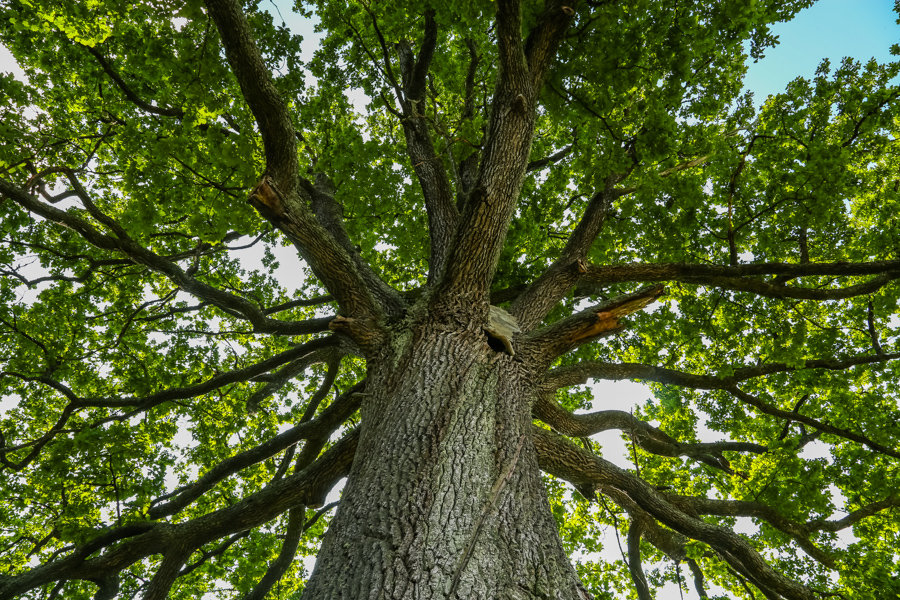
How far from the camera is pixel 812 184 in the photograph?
477 centimetres

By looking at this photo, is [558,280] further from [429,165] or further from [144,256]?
[144,256]

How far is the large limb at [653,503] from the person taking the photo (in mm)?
3781

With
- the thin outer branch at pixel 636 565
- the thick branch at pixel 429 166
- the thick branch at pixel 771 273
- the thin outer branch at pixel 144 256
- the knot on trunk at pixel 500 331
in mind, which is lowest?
the thin outer branch at pixel 636 565

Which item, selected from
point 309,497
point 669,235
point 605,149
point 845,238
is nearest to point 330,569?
point 309,497

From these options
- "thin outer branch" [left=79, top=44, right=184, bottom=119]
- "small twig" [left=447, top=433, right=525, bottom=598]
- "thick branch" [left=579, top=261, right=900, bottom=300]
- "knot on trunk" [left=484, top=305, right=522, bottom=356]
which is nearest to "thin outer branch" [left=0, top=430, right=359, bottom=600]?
"knot on trunk" [left=484, top=305, right=522, bottom=356]

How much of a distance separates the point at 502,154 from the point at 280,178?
2159mm

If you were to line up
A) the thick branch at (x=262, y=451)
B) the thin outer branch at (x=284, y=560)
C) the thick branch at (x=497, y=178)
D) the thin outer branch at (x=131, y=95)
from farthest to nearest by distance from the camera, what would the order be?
1. the thin outer branch at (x=131, y=95)
2. the thin outer branch at (x=284, y=560)
3. the thick branch at (x=262, y=451)
4. the thick branch at (x=497, y=178)

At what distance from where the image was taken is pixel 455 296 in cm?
410

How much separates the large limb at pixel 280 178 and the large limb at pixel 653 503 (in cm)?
219

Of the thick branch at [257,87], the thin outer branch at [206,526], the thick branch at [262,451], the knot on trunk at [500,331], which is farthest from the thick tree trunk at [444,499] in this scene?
the thick branch at [257,87]

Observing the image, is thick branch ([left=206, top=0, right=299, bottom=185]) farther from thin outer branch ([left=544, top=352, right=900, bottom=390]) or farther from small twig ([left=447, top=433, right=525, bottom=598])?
thin outer branch ([left=544, top=352, right=900, bottom=390])

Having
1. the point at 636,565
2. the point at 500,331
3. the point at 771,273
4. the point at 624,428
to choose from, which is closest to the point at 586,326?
the point at 500,331

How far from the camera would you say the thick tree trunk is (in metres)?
1.92

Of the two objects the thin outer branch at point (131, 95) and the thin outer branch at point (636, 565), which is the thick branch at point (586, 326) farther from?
the thin outer branch at point (131, 95)
